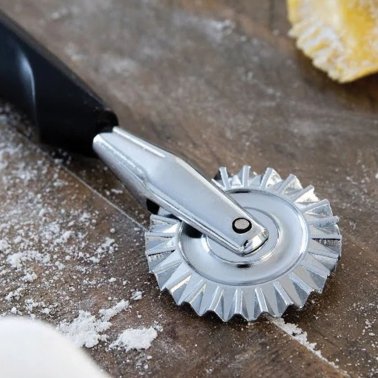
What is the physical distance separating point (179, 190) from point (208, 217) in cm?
5

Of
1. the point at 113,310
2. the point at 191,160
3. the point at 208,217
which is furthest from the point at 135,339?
the point at 191,160

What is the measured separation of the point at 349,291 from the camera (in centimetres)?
92

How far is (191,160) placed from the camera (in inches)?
43.5

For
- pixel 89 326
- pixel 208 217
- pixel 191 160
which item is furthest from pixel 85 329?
pixel 191 160

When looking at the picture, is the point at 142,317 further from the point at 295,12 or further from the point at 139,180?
the point at 295,12

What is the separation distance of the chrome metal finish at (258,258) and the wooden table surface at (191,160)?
25 mm

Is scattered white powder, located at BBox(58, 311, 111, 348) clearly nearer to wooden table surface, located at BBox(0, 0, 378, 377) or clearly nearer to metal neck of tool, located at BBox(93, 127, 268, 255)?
wooden table surface, located at BBox(0, 0, 378, 377)

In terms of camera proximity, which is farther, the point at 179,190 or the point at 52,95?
the point at 52,95

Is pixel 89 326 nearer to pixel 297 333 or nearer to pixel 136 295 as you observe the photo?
pixel 136 295

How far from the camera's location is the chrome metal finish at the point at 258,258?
886 mm

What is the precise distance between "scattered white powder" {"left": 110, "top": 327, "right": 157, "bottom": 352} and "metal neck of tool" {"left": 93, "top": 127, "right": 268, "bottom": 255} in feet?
0.44

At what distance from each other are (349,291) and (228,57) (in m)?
0.50

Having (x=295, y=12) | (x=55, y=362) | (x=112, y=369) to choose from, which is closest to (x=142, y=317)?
(x=112, y=369)

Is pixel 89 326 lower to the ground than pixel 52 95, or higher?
lower
